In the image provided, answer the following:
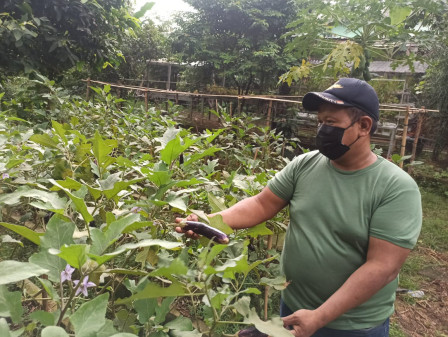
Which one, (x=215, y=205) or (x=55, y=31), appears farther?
(x=55, y=31)

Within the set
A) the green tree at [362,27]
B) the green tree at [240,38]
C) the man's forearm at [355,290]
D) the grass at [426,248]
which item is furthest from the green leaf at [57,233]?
the green tree at [240,38]

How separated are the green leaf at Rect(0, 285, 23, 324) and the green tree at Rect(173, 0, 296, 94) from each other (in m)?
11.3

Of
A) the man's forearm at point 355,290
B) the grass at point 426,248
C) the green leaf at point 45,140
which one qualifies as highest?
the green leaf at point 45,140

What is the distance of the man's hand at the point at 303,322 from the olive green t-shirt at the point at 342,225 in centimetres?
23

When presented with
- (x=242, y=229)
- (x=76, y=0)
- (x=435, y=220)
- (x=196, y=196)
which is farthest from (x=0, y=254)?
(x=435, y=220)

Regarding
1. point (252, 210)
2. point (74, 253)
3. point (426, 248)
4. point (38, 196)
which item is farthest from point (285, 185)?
point (426, 248)

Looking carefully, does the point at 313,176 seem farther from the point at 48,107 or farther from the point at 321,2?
the point at 48,107

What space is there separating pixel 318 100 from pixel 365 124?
206 millimetres

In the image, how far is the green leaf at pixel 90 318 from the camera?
23.4 inches

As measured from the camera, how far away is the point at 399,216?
1.30 m

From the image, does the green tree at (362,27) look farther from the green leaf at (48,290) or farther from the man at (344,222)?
the green leaf at (48,290)

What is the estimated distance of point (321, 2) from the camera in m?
3.47

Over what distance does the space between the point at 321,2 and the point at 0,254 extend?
3.32m

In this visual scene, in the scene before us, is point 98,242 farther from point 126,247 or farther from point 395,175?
point 395,175
